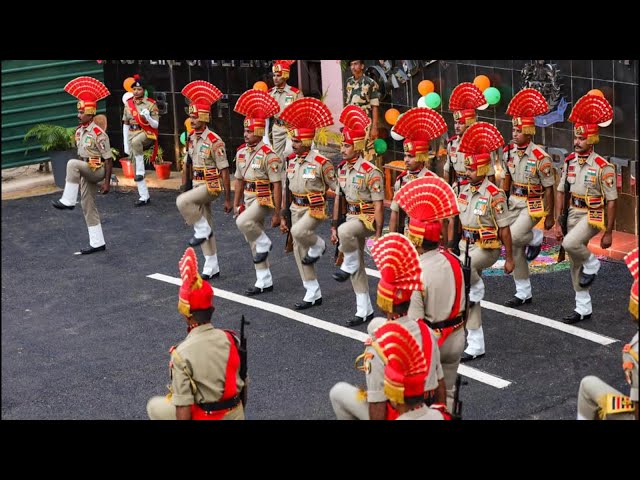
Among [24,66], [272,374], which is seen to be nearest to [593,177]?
[272,374]

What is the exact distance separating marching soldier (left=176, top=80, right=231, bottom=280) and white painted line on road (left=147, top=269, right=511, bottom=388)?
0.60 meters

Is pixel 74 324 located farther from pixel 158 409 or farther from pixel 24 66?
pixel 24 66

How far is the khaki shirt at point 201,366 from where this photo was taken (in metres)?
7.86

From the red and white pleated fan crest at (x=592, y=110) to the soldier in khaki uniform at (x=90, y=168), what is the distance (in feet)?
20.7

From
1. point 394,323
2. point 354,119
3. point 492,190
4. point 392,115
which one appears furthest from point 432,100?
point 394,323

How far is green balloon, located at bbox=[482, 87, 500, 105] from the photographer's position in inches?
607

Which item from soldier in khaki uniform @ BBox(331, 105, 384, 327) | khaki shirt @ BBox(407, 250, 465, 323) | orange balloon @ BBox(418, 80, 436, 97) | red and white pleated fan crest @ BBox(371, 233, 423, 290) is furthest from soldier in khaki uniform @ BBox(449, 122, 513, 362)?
orange balloon @ BBox(418, 80, 436, 97)

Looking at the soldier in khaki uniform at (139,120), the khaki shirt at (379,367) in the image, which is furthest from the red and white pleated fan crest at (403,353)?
the soldier in khaki uniform at (139,120)

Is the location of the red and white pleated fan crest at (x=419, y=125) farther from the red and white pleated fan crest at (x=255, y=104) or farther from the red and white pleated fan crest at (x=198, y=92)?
the red and white pleated fan crest at (x=198, y=92)

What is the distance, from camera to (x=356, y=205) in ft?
39.9

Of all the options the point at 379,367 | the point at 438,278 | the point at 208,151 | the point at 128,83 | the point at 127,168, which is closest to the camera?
the point at 379,367

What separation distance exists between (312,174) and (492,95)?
4.02 metres

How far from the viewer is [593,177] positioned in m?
11.7

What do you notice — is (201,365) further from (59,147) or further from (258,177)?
(59,147)
